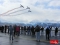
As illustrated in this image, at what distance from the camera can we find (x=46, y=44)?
22562 mm

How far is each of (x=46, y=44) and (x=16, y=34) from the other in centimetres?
1241

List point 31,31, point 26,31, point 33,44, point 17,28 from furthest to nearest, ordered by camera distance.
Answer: point 26,31 → point 31,31 → point 17,28 → point 33,44

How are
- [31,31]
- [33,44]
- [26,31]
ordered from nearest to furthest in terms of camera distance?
[33,44] → [31,31] → [26,31]

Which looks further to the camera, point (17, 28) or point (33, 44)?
point (17, 28)

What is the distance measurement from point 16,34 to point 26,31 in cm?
1202

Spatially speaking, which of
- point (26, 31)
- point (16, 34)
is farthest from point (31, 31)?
point (16, 34)

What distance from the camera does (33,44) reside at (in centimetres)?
2233

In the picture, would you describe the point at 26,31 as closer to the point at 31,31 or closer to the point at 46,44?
the point at 31,31

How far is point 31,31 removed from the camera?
42312 millimetres

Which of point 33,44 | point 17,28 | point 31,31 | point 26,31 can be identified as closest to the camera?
point 33,44

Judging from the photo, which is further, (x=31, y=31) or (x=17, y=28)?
(x=31, y=31)

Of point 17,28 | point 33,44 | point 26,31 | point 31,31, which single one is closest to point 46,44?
point 33,44

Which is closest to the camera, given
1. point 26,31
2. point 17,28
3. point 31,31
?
point 17,28

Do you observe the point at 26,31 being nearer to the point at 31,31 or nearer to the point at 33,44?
the point at 31,31
